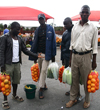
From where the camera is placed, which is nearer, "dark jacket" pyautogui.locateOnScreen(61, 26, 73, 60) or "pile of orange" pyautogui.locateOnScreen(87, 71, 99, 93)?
"pile of orange" pyautogui.locateOnScreen(87, 71, 99, 93)

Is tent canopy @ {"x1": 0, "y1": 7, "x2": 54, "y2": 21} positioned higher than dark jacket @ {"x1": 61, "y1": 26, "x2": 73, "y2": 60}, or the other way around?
tent canopy @ {"x1": 0, "y1": 7, "x2": 54, "y2": 21}

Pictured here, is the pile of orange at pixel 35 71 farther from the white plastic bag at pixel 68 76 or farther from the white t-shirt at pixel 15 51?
the white plastic bag at pixel 68 76

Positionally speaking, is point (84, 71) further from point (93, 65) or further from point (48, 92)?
point (48, 92)

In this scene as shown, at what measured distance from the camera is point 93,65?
2973 millimetres

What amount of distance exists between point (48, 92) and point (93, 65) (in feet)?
5.70

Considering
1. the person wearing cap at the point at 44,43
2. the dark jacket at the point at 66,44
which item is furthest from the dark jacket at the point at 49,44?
the dark jacket at the point at 66,44

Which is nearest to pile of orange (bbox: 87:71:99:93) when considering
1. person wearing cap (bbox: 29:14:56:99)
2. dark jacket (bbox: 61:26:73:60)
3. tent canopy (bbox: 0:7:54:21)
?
dark jacket (bbox: 61:26:73:60)

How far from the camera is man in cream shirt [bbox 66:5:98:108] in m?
2.82

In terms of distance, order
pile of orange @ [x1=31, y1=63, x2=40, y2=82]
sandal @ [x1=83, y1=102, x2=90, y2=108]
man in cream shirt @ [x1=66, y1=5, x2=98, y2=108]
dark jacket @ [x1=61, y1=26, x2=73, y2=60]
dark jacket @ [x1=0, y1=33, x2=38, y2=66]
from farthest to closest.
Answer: pile of orange @ [x1=31, y1=63, x2=40, y2=82] → dark jacket @ [x1=61, y1=26, x2=73, y2=60] → sandal @ [x1=83, y1=102, x2=90, y2=108] → dark jacket @ [x1=0, y1=33, x2=38, y2=66] → man in cream shirt @ [x1=66, y1=5, x2=98, y2=108]

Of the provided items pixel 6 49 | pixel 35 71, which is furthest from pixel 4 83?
pixel 35 71

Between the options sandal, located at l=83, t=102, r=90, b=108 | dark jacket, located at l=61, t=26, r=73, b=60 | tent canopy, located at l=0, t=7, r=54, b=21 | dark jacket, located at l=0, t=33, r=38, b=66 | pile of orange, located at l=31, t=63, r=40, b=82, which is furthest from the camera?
tent canopy, located at l=0, t=7, r=54, b=21

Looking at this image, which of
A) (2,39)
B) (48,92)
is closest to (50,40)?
(2,39)

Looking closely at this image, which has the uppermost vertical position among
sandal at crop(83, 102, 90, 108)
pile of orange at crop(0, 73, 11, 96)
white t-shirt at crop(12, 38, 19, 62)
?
white t-shirt at crop(12, 38, 19, 62)

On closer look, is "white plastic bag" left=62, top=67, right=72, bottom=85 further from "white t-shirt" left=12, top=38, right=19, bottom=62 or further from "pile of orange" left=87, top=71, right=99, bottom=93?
"white t-shirt" left=12, top=38, right=19, bottom=62
